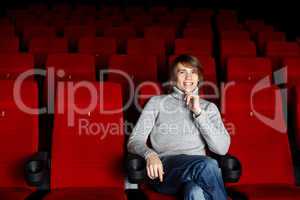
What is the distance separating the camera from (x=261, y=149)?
3.02 ft

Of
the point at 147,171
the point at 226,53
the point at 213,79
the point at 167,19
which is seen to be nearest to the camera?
the point at 147,171

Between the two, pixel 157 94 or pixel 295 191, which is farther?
pixel 157 94

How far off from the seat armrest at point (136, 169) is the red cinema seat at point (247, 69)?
1.98 feet

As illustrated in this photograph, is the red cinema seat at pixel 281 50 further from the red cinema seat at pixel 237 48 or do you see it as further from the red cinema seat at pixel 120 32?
the red cinema seat at pixel 120 32

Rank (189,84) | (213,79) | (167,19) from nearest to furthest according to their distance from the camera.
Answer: (189,84), (213,79), (167,19)

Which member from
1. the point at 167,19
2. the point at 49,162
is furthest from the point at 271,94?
the point at 167,19

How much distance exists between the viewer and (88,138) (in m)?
0.89

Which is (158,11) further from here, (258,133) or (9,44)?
(258,133)

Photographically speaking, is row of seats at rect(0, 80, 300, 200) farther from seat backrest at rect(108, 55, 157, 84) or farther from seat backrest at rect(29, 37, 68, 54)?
seat backrest at rect(29, 37, 68, 54)

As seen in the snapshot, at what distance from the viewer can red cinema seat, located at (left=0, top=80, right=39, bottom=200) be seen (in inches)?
33.6

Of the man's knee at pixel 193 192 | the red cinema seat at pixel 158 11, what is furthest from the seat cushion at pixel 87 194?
the red cinema seat at pixel 158 11

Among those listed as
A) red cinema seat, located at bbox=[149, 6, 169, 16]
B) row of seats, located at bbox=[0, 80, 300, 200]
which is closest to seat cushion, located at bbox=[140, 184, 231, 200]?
row of seats, located at bbox=[0, 80, 300, 200]

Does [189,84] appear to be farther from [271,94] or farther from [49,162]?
[49,162]

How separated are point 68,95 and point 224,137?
0.32 meters
